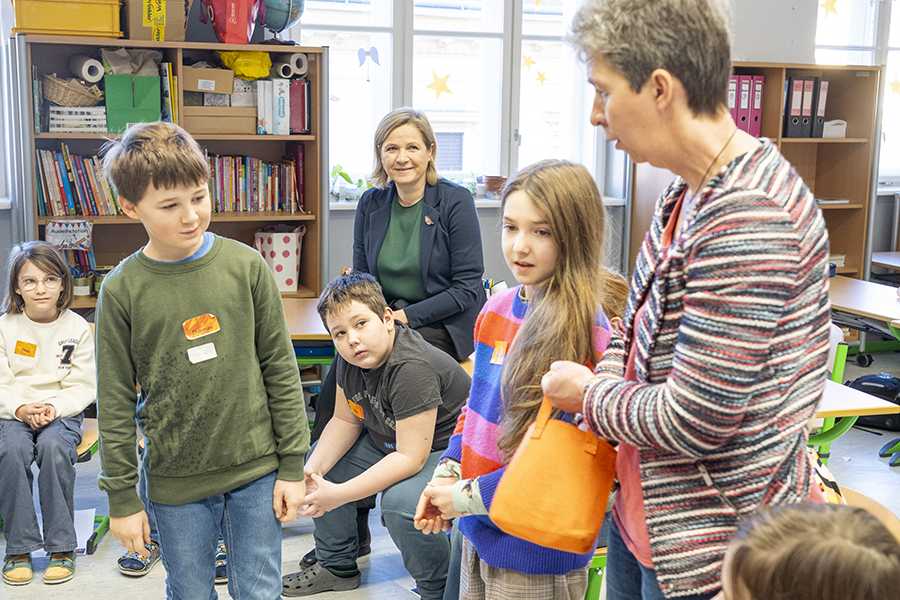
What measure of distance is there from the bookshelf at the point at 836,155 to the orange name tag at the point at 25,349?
11.0ft

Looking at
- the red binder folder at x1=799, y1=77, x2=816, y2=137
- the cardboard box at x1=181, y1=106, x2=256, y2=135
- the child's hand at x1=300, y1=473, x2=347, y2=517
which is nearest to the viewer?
the child's hand at x1=300, y1=473, x2=347, y2=517

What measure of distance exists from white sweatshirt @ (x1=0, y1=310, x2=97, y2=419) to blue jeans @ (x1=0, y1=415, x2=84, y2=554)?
0.44 ft

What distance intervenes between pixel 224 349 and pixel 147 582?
1325 millimetres

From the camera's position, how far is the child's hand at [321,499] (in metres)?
2.03

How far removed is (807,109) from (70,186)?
13.5 feet

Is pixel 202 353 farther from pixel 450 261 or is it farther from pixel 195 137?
pixel 195 137

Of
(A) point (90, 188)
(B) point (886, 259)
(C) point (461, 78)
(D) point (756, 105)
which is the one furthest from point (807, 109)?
(A) point (90, 188)

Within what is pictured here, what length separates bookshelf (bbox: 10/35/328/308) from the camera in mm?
3500

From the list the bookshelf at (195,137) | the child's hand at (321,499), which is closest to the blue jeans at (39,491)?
the child's hand at (321,499)

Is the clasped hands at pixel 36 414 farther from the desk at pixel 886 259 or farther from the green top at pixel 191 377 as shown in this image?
the desk at pixel 886 259

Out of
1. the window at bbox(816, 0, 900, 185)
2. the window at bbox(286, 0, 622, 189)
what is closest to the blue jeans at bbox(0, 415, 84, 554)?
the window at bbox(286, 0, 622, 189)

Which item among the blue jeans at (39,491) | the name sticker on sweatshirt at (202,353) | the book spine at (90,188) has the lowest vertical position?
the blue jeans at (39,491)

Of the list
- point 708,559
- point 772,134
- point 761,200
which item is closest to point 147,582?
point 708,559

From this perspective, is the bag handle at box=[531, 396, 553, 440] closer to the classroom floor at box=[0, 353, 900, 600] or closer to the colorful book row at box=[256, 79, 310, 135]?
the classroom floor at box=[0, 353, 900, 600]
